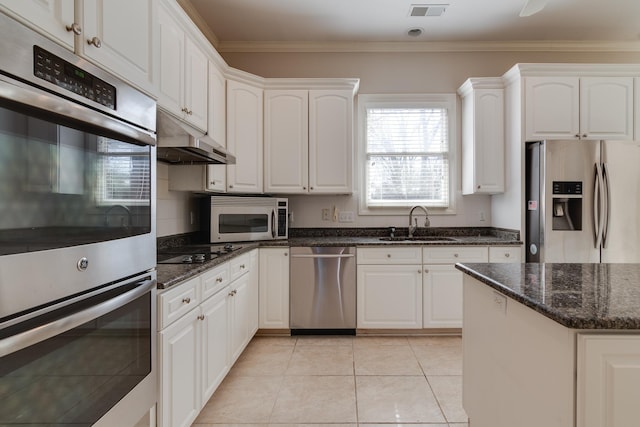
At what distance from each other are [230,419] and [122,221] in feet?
4.66

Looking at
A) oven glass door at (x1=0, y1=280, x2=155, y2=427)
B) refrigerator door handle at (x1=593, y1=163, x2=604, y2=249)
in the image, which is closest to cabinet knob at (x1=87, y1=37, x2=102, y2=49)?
oven glass door at (x1=0, y1=280, x2=155, y2=427)

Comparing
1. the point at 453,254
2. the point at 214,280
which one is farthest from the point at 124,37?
the point at 453,254

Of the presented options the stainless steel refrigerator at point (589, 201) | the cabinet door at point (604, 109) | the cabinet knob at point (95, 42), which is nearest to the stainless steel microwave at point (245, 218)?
the cabinet knob at point (95, 42)

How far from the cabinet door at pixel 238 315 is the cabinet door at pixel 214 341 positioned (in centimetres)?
10

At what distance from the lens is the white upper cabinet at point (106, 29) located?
93 cm

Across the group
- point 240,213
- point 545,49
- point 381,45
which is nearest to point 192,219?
point 240,213

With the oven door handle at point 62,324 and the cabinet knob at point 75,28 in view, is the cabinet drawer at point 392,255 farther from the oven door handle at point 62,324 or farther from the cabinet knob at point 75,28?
the cabinet knob at point 75,28

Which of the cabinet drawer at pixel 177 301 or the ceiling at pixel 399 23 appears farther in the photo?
the ceiling at pixel 399 23

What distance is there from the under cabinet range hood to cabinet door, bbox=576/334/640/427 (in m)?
1.86

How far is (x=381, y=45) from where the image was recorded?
3.70 meters

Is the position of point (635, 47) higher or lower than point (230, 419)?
higher

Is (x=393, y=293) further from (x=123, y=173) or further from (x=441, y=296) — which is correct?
(x=123, y=173)

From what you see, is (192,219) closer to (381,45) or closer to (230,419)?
(230,419)

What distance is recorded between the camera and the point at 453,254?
3.17 meters
